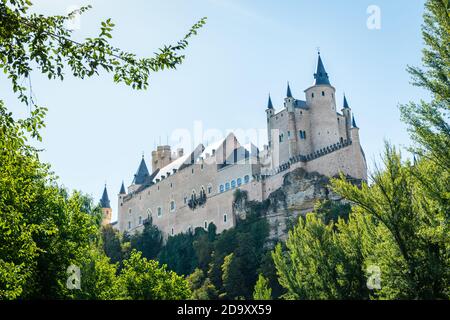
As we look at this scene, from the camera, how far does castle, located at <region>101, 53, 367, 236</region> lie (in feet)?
200

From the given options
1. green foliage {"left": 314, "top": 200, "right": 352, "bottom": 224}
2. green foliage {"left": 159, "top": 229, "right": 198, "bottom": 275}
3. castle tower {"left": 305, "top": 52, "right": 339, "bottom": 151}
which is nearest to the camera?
green foliage {"left": 314, "top": 200, "right": 352, "bottom": 224}

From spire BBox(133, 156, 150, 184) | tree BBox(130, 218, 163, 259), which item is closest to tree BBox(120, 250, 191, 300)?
tree BBox(130, 218, 163, 259)

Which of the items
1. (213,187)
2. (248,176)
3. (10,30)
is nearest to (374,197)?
(10,30)

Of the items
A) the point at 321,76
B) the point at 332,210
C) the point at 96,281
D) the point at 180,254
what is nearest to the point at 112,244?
the point at 180,254

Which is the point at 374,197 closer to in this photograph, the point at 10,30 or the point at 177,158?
the point at 10,30

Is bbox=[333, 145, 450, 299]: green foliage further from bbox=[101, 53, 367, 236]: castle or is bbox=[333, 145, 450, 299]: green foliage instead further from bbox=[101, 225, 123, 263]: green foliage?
bbox=[101, 225, 123, 263]: green foliage

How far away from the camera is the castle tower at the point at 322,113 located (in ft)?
211

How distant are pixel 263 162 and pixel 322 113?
9.97m

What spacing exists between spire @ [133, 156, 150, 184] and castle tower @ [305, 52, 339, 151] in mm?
41129

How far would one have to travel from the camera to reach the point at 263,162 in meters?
68.8

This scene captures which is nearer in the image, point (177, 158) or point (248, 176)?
point (248, 176)

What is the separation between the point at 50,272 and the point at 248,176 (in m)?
50.0

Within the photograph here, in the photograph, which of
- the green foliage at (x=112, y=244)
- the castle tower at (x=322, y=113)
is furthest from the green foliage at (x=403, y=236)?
the green foliage at (x=112, y=244)
